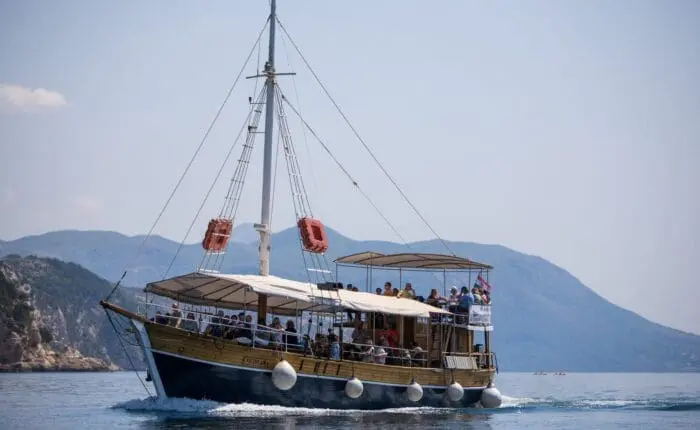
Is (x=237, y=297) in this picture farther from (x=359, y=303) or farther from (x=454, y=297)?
(x=454, y=297)

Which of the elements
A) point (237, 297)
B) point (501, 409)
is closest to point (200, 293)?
point (237, 297)

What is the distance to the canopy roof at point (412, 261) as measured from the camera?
1964 inches

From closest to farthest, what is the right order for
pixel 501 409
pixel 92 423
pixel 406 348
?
1. pixel 92 423
2. pixel 406 348
3. pixel 501 409

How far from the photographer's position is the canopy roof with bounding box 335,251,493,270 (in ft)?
164

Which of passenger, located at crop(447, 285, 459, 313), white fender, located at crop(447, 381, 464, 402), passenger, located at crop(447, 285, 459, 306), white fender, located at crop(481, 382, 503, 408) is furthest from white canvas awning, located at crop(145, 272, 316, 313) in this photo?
white fender, located at crop(481, 382, 503, 408)

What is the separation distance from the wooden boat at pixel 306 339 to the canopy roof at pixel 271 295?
6 cm

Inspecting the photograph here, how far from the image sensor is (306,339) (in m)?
42.9

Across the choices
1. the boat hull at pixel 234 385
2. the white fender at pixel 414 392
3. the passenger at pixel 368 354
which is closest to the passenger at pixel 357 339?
the passenger at pixel 368 354

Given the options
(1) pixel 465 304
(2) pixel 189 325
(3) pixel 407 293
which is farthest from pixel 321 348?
(1) pixel 465 304

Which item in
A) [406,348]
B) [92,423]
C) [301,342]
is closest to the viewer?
[92,423]

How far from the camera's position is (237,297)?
48219 mm

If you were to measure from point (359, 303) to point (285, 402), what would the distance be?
517 centimetres

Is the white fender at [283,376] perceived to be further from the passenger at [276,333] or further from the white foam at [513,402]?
the white foam at [513,402]

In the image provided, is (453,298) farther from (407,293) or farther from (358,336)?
(358,336)
